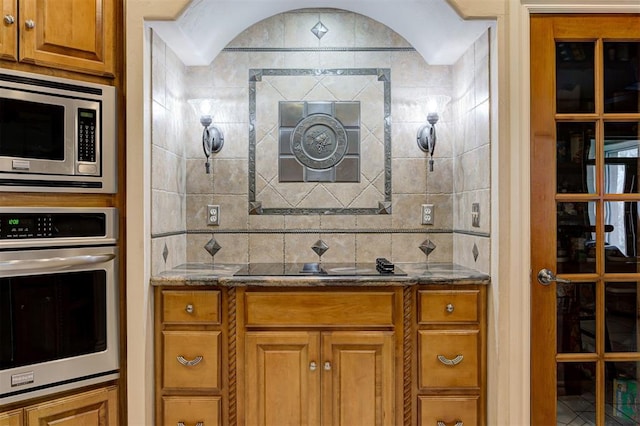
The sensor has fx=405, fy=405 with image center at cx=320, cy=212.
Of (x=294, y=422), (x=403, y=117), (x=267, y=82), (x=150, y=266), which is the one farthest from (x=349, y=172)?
(x=294, y=422)

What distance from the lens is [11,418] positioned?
1.68m

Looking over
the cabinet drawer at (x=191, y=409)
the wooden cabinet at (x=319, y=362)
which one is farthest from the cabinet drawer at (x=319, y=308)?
the cabinet drawer at (x=191, y=409)

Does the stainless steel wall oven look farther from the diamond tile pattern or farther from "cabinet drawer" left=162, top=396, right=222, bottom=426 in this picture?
the diamond tile pattern

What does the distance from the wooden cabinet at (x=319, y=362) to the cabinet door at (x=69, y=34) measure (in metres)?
1.36

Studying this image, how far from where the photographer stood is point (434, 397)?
78.3 inches

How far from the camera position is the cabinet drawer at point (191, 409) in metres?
1.97

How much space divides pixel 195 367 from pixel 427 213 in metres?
1.62

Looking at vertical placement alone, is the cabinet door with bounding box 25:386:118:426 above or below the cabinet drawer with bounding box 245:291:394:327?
below

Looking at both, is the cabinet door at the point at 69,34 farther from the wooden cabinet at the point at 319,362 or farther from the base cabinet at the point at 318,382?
the base cabinet at the point at 318,382

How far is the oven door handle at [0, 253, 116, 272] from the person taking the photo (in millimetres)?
1680

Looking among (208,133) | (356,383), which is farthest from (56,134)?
(356,383)

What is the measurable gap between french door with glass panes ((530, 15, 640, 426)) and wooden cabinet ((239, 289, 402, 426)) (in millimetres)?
720

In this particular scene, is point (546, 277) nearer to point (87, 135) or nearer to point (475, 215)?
point (475, 215)

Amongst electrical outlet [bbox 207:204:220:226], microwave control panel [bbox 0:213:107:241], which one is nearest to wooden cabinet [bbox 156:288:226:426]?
microwave control panel [bbox 0:213:107:241]
